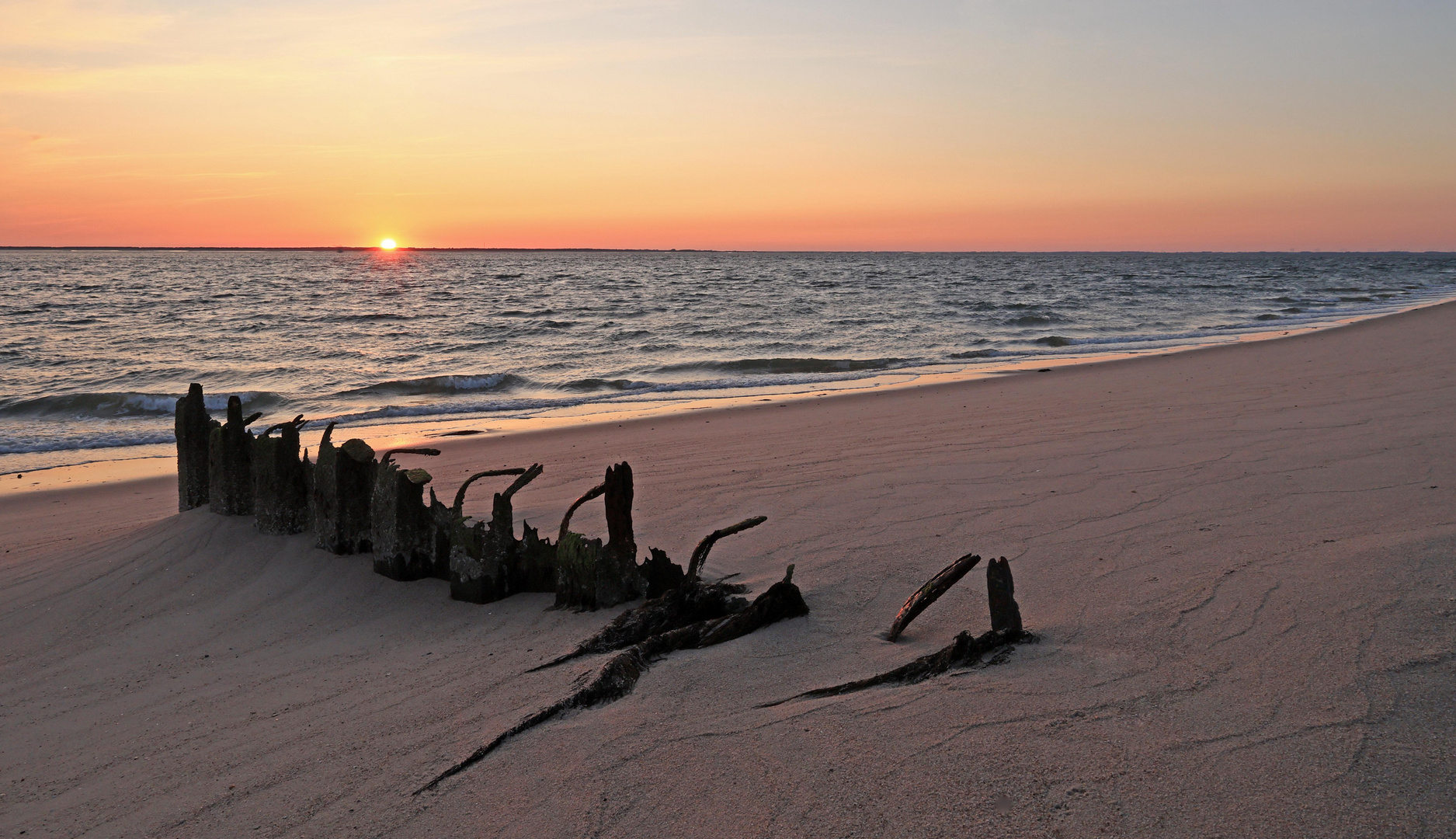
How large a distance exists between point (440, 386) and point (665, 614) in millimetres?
14335

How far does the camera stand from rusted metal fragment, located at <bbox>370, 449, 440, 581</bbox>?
4652 millimetres

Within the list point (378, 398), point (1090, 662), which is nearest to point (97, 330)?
point (378, 398)

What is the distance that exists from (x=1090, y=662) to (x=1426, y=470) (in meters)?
4.04

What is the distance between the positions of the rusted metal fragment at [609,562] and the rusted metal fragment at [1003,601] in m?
1.67

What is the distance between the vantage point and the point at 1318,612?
3.46m

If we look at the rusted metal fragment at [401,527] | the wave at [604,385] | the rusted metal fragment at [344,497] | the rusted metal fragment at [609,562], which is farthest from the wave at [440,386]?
the rusted metal fragment at [609,562]

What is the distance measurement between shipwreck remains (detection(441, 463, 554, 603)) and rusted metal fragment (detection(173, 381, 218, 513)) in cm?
264

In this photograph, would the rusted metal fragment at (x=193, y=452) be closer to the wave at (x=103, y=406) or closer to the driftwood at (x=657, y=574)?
the driftwood at (x=657, y=574)

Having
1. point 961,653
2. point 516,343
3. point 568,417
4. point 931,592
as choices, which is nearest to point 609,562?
point 931,592

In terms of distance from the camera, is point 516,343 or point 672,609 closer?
point 672,609

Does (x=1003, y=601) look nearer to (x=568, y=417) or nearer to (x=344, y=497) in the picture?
(x=344, y=497)

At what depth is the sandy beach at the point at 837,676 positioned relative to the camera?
2477 mm

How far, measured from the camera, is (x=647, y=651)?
11.4 feet

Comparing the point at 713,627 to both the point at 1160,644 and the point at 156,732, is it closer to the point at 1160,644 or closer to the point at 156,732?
the point at 1160,644
